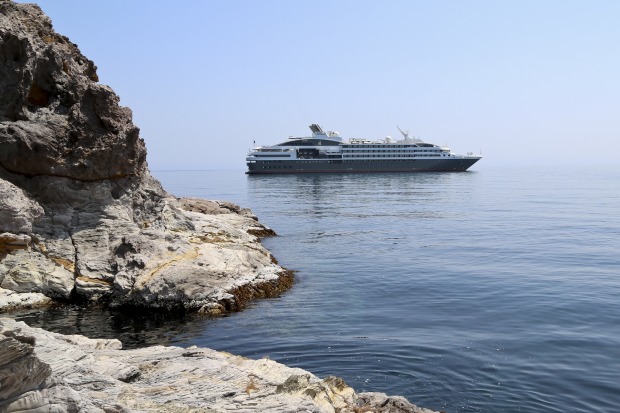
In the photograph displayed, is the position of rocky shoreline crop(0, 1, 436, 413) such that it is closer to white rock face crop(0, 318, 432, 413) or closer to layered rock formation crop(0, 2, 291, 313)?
layered rock formation crop(0, 2, 291, 313)

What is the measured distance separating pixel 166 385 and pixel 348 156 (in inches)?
4592

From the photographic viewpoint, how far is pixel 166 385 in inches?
310

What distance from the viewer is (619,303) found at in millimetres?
17609

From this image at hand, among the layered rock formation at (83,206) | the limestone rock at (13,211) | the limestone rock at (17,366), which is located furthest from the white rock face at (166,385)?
the layered rock formation at (83,206)

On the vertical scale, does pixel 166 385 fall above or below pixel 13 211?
below

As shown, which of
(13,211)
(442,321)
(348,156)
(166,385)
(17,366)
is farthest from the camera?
(348,156)

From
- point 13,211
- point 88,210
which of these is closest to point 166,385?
point 13,211

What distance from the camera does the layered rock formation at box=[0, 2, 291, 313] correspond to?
1731 centimetres

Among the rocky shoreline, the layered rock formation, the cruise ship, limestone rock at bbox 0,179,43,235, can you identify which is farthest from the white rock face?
the cruise ship

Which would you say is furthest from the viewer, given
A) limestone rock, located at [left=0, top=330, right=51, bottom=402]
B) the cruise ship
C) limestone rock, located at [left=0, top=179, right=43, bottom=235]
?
the cruise ship

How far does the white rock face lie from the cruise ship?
113 m

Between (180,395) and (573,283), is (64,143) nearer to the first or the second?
(180,395)

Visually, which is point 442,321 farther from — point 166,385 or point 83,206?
point 83,206

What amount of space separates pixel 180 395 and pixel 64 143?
13.9m
